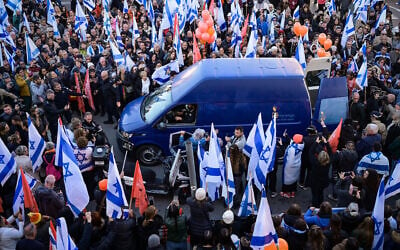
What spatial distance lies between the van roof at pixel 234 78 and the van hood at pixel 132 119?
0.98m

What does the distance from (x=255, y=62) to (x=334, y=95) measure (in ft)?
6.32

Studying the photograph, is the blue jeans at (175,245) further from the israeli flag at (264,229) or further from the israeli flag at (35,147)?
the israeli flag at (35,147)

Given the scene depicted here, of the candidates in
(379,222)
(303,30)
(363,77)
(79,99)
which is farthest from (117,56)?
(379,222)

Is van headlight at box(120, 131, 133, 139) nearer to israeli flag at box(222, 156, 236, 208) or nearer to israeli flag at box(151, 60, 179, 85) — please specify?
israeli flag at box(151, 60, 179, 85)

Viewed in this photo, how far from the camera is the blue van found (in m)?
10.4

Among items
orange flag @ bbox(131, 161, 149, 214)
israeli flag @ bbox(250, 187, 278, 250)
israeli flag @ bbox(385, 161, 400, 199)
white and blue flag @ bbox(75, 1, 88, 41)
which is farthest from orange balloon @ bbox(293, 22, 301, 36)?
israeli flag @ bbox(250, 187, 278, 250)

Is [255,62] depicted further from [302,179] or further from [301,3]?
[301,3]

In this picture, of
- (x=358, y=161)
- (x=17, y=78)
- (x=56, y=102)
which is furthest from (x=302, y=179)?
(x=17, y=78)

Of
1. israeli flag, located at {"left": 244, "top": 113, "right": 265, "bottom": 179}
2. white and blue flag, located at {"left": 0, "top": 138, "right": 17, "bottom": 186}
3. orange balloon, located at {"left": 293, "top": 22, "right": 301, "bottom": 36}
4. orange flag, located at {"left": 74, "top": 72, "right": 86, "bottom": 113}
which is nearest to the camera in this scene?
white and blue flag, located at {"left": 0, "top": 138, "right": 17, "bottom": 186}

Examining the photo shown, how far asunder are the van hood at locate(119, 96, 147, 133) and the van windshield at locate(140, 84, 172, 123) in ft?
0.36

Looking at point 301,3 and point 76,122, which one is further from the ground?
point 301,3

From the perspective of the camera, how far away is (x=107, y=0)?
60.7ft

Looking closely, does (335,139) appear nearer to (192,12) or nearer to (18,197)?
(18,197)

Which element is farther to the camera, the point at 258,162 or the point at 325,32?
the point at 325,32
